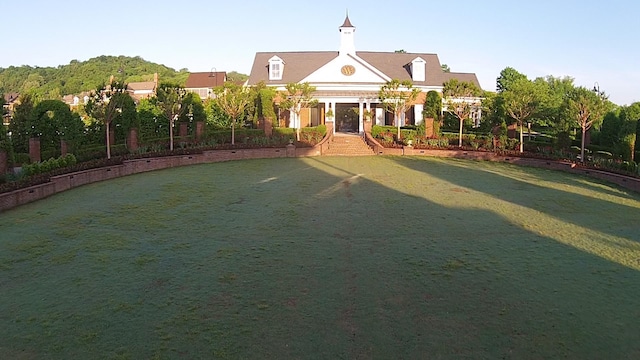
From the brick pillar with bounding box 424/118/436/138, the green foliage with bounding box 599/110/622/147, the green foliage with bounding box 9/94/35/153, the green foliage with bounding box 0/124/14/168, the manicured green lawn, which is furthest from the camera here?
the brick pillar with bounding box 424/118/436/138

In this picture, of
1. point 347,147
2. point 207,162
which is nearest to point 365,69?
point 347,147

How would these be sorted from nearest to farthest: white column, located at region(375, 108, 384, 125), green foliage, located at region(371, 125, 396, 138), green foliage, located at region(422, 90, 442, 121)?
green foliage, located at region(371, 125, 396, 138) < green foliage, located at region(422, 90, 442, 121) < white column, located at region(375, 108, 384, 125)

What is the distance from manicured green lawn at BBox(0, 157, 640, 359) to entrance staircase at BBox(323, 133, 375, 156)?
42.8 ft

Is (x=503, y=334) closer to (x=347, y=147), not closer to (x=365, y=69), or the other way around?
(x=347, y=147)

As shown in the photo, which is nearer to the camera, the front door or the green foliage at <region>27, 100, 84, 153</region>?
the green foliage at <region>27, 100, 84, 153</region>

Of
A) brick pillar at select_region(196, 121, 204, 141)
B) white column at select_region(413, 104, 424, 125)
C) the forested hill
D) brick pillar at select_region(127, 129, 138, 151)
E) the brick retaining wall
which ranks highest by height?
the forested hill

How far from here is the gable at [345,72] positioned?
3991 centimetres

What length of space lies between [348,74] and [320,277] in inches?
1379

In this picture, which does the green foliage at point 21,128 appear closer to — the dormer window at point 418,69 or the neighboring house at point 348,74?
the neighboring house at point 348,74

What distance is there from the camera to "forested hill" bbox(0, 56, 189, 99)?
10450 cm

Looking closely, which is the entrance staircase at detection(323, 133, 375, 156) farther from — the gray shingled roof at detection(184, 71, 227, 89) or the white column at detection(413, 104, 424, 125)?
the gray shingled roof at detection(184, 71, 227, 89)

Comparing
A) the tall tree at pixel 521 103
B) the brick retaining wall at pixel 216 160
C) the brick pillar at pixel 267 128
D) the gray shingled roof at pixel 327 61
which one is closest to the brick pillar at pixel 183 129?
the brick retaining wall at pixel 216 160

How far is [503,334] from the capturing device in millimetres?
5266

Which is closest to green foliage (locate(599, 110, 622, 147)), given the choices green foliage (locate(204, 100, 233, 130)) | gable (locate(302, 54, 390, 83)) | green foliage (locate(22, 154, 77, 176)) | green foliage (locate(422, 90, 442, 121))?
green foliage (locate(422, 90, 442, 121))
